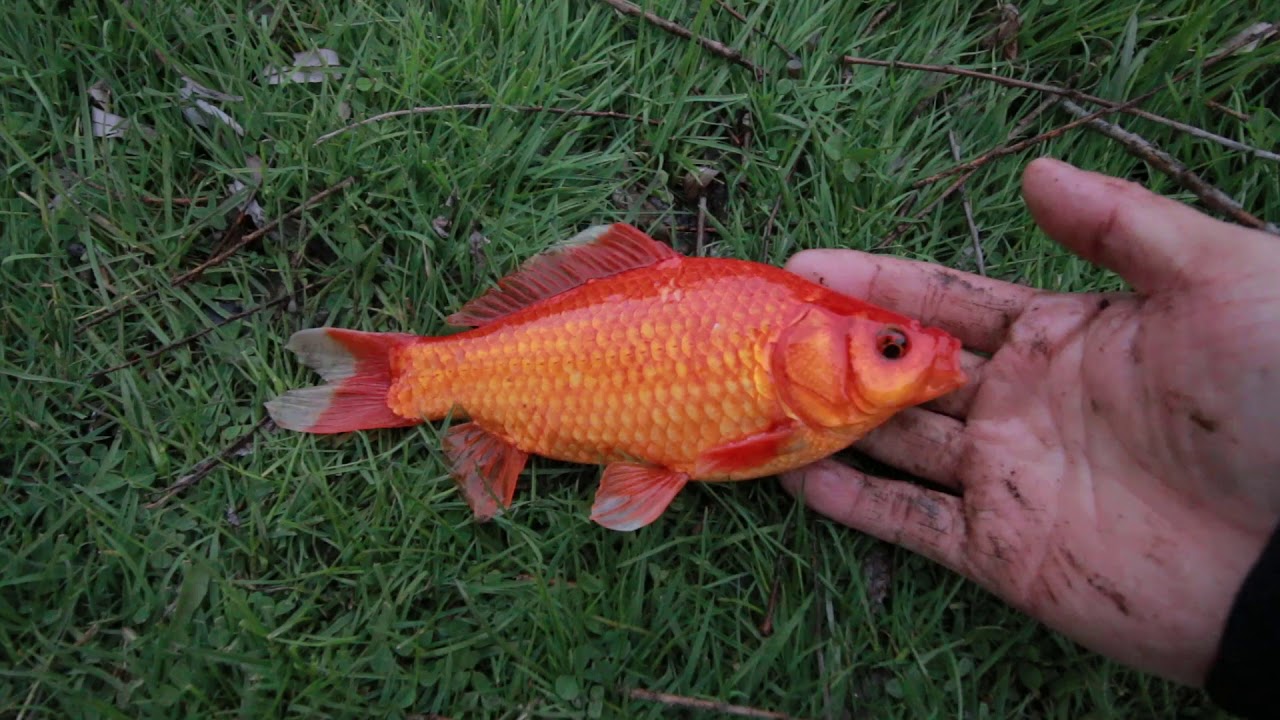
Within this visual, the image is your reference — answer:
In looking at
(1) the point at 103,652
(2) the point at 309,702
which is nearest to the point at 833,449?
(2) the point at 309,702

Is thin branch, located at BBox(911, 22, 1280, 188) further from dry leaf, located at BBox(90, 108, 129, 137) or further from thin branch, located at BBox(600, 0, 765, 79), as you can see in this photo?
dry leaf, located at BBox(90, 108, 129, 137)

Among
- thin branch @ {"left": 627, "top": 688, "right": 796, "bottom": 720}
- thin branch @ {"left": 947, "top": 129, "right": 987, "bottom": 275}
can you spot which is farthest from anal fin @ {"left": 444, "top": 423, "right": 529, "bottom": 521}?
thin branch @ {"left": 947, "top": 129, "right": 987, "bottom": 275}

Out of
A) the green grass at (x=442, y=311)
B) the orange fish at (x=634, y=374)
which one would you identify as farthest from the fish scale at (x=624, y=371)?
the green grass at (x=442, y=311)

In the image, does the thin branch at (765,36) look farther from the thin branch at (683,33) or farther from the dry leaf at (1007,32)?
the dry leaf at (1007,32)

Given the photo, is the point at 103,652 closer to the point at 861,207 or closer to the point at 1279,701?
the point at 861,207

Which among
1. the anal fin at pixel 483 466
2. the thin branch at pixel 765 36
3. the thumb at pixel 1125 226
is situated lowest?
the anal fin at pixel 483 466

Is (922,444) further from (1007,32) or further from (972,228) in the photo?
(1007,32)
